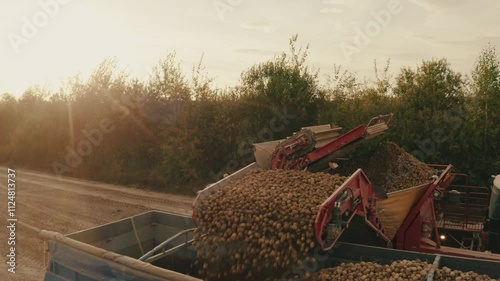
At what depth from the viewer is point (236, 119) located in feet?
52.9

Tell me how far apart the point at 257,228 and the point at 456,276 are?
1.73 metres

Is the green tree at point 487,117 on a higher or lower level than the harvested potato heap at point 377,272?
higher

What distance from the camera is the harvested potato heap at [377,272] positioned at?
12.7 feet

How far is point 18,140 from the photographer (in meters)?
25.9

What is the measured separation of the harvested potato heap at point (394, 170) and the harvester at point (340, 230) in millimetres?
321

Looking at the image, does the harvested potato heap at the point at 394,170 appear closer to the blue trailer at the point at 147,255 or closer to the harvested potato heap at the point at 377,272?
the blue trailer at the point at 147,255

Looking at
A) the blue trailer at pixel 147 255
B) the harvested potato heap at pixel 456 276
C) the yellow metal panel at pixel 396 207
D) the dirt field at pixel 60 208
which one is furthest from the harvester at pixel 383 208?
the dirt field at pixel 60 208

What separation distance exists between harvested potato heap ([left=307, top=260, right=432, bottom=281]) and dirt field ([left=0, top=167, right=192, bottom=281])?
541cm

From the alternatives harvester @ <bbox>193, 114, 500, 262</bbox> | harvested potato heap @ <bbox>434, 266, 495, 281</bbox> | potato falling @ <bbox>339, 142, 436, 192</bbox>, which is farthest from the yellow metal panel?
harvested potato heap @ <bbox>434, 266, 495, 281</bbox>

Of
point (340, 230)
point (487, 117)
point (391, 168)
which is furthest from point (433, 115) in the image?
point (340, 230)

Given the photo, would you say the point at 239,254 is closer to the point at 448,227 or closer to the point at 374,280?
the point at 374,280

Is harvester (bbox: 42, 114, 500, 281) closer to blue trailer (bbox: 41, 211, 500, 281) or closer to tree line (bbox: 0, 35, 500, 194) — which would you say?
blue trailer (bbox: 41, 211, 500, 281)

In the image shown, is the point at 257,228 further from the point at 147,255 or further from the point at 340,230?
the point at 147,255

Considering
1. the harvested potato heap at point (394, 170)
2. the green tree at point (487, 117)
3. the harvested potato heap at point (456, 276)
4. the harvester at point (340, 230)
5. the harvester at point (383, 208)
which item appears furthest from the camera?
the green tree at point (487, 117)
